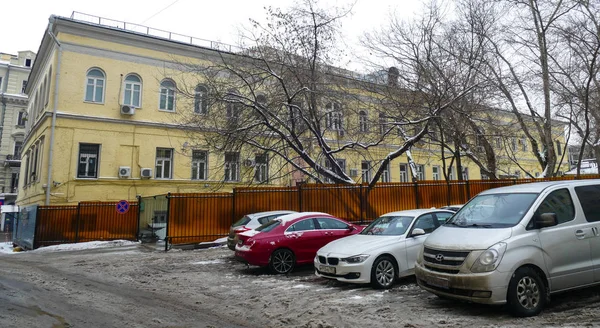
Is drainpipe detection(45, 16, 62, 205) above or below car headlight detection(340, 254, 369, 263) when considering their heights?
above

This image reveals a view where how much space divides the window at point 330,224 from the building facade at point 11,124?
44.6 m

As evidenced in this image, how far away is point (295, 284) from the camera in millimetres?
8211

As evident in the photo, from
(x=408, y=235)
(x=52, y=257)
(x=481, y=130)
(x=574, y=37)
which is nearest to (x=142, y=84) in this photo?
(x=52, y=257)

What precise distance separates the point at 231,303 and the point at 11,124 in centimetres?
4895

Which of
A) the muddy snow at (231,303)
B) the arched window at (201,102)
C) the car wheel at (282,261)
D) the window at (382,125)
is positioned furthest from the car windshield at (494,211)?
→ the arched window at (201,102)

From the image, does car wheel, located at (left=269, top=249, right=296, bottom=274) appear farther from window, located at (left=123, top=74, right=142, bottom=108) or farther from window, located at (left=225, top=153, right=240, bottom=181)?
window, located at (left=123, top=74, right=142, bottom=108)

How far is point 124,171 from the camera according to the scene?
23.0 meters

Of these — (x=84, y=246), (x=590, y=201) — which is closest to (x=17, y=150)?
(x=84, y=246)

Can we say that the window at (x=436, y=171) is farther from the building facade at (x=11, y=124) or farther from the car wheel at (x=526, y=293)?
the building facade at (x=11, y=124)

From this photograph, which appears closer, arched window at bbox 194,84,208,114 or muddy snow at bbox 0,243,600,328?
muddy snow at bbox 0,243,600,328

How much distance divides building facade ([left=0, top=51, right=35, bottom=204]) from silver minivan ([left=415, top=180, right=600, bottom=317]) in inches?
1926

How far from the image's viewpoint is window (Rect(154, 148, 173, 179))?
80.2 ft

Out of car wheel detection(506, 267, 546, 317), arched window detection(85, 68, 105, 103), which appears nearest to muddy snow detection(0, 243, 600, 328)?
car wheel detection(506, 267, 546, 317)

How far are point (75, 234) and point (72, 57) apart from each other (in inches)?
426
